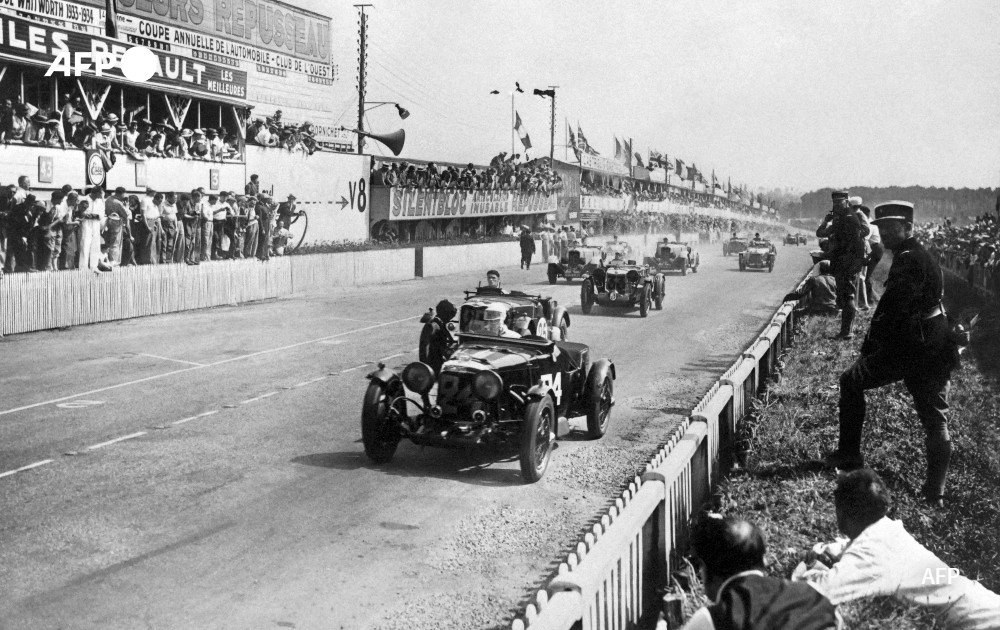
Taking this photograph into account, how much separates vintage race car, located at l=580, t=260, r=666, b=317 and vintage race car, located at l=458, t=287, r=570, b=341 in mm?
6478

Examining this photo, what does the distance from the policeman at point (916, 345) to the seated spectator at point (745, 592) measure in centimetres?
332

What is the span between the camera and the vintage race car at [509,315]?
1062 centimetres

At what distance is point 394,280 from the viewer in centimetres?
3116

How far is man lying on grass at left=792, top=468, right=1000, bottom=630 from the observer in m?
4.06

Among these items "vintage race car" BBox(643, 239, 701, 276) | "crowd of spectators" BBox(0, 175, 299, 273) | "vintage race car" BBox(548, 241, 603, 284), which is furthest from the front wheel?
"vintage race car" BBox(643, 239, 701, 276)

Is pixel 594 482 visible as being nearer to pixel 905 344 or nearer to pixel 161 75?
pixel 905 344

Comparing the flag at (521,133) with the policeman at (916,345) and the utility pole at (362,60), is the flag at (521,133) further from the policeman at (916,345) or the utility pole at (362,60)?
the policeman at (916,345)

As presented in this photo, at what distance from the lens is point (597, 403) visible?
10000 millimetres

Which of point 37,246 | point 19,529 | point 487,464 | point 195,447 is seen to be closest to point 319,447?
point 195,447

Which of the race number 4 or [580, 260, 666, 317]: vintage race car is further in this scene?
[580, 260, 666, 317]: vintage race car

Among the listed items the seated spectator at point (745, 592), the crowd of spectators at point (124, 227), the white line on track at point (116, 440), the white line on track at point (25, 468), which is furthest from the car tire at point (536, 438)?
the crowd of spectators at point (124, 227)

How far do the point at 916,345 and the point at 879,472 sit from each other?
47.2 inches

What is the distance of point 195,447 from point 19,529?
2.60 metres

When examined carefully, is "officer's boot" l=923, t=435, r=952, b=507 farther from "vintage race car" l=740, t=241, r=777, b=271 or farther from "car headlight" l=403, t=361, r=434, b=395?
"vintage race car" l=740, t=241, r=777, b=271
